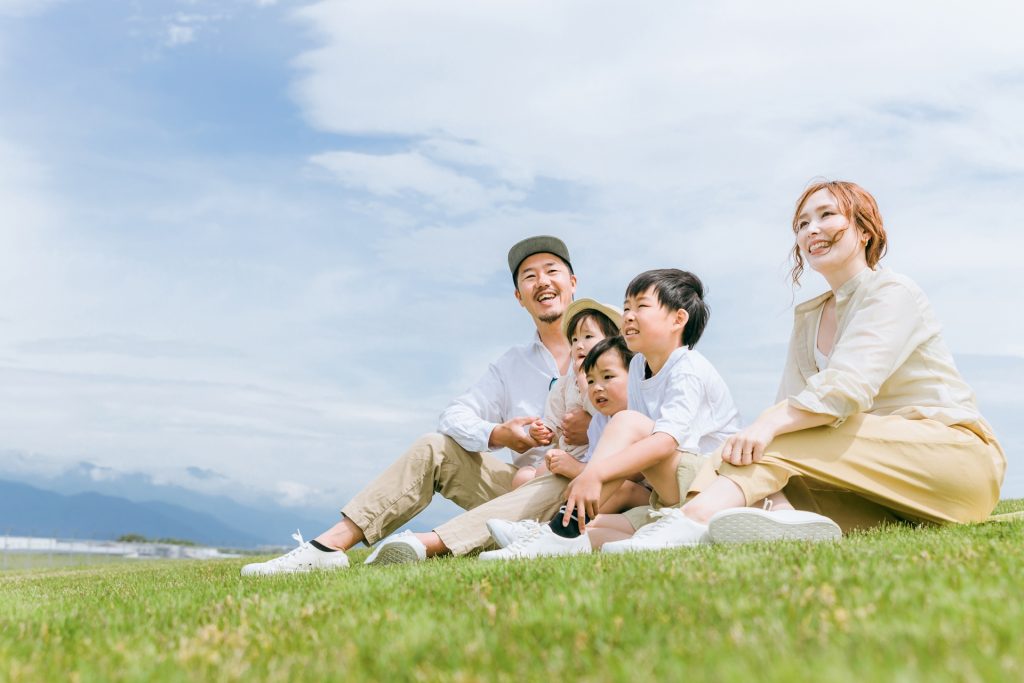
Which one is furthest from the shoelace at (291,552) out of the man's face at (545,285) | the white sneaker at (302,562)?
the man's face at (545,285)

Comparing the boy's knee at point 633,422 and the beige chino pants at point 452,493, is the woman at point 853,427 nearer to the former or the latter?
the boy's knee at point 633,422

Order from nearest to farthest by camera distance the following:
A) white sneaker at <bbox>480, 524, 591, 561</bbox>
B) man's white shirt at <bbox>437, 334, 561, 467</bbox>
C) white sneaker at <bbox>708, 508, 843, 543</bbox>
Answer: white sneaker at <bbox>708, 508, 843, 543</bbox>
white sneaker at <bbox>480, 524, 591, 561</bbox>
man's white shirt at <bbox>437, 334, 561, 467</bbox>

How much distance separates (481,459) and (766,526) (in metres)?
3.15

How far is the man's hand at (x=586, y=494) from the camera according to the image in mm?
6398

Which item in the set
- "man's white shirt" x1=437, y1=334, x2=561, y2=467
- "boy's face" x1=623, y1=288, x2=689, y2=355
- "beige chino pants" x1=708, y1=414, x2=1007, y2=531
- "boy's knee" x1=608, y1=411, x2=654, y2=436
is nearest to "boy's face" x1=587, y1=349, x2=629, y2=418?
"boy's face" x1=623, y1=288, x2=689, y2=355

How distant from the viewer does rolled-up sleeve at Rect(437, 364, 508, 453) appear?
26.8 feet

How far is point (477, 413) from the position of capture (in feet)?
29.8

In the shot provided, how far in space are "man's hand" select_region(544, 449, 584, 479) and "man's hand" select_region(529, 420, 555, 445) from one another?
2.34 ft

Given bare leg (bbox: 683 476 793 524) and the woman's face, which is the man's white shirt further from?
the woman's face

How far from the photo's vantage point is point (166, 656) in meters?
3.54

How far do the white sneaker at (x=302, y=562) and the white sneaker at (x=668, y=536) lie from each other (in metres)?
2.70

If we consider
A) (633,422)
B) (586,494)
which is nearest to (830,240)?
(633,422)

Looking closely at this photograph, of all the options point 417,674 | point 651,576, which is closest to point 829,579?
point 651,576

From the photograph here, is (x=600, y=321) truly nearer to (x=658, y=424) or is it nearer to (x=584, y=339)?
(x=584, y=339)
